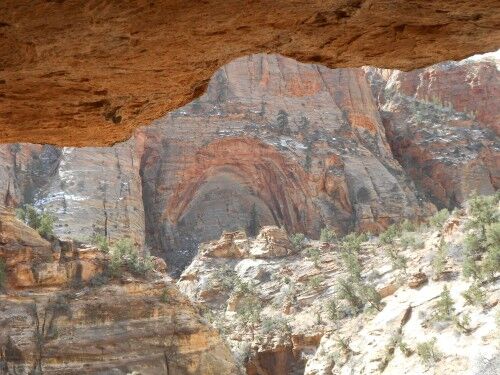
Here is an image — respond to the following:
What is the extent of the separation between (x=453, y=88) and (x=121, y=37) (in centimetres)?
6220

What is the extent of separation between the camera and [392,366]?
941 inches

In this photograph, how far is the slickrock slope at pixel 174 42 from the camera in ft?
15.2

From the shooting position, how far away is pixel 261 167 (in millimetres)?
49656

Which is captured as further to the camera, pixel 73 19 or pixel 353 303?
pixel 353 303

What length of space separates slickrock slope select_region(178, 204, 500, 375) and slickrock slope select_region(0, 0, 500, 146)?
1585cm

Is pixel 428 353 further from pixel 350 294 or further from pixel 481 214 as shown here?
pixel 350 294

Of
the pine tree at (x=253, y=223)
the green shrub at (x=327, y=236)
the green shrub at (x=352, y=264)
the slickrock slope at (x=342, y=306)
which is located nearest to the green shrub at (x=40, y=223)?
the slickrock slope at (x=342, y=306)

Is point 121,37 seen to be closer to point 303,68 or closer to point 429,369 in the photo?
point 429,369

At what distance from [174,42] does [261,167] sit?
4445cm

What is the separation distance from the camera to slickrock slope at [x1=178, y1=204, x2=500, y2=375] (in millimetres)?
22391

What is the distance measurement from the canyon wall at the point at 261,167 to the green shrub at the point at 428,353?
21256mm

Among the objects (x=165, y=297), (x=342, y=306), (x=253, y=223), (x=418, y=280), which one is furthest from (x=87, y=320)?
(x=253, y=223)

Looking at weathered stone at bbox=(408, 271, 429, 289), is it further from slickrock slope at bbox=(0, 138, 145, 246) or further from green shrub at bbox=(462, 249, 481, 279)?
slickrock slope at bbox=(0, 138, 145, 246)

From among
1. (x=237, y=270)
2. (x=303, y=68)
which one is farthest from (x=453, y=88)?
(x=237, y=270)
